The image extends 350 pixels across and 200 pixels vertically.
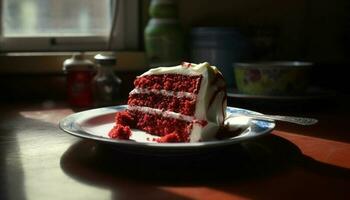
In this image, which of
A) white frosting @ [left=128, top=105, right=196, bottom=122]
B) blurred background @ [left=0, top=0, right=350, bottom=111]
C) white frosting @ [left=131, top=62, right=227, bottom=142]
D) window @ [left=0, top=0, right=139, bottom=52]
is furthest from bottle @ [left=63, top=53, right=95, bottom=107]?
white frosting @ [left=131, top=62, right=227, bottom=142]

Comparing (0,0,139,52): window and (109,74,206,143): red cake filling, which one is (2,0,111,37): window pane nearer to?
(0,0,139,52): window

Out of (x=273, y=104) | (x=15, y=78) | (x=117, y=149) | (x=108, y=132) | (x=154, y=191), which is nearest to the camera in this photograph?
(x=154, y=191)

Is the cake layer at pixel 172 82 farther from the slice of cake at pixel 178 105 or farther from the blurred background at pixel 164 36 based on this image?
the blurred background at pixel 164 36

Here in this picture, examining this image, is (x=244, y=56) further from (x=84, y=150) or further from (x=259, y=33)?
(x=84, y=150)

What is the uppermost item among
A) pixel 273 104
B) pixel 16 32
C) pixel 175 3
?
pixel 175 3

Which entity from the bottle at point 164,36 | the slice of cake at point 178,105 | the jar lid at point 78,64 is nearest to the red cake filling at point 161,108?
the slice of cake at point 178,105

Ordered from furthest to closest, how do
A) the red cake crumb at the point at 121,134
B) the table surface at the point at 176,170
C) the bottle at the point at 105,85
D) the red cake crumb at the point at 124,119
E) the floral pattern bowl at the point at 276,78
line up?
1. the bottle at the point at 105,85
2. the floral pattern bowl at the point at 276,78
3. the red cake crumb at the point at 124,119
4. the red cake crumb at the point at 121,134
5. the table surface at the point at 176,170

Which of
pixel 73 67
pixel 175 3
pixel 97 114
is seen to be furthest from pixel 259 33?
pixel 97 114
